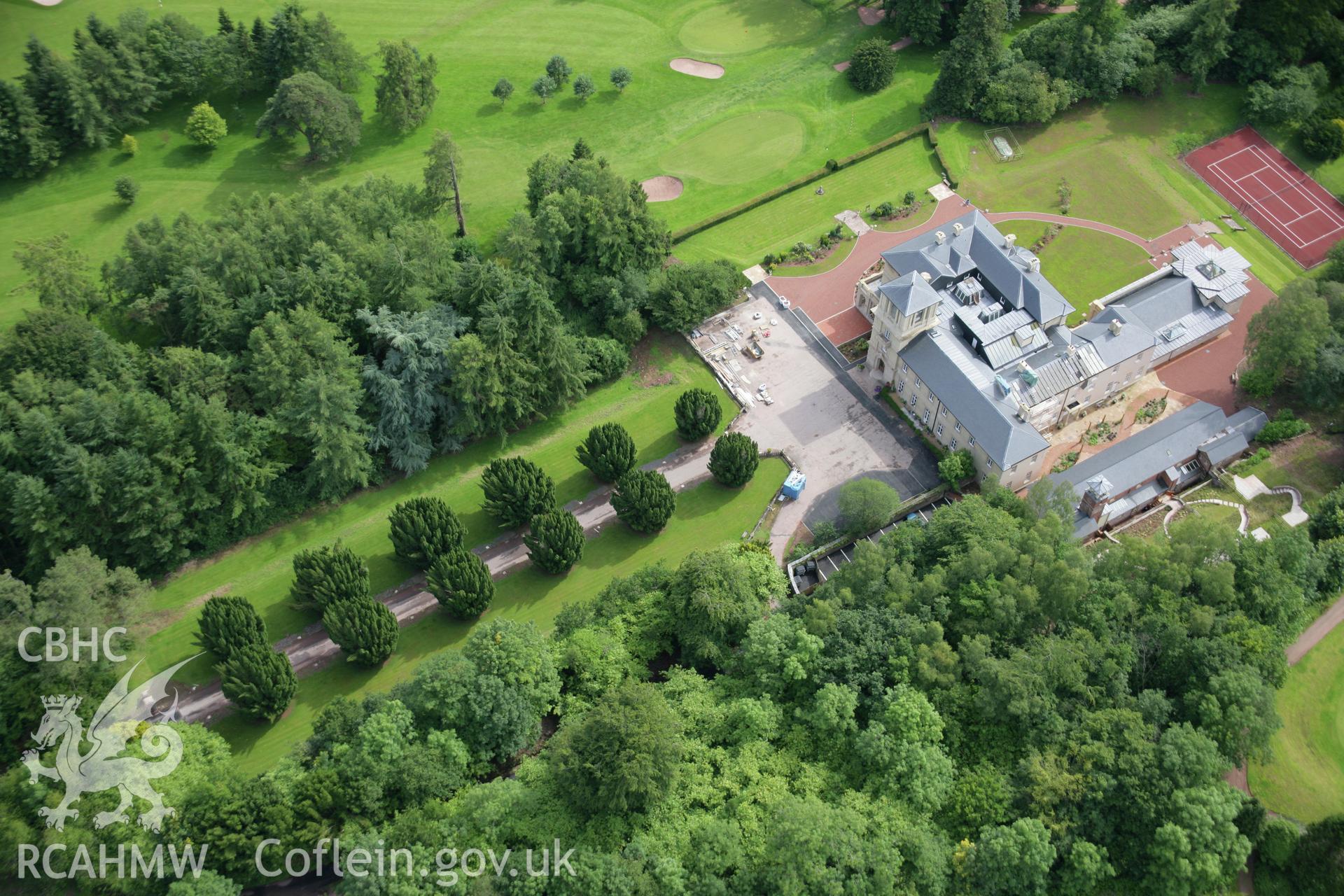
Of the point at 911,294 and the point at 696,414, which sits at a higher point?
the point at 911,294

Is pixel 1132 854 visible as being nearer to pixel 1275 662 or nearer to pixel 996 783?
pixel 996 783

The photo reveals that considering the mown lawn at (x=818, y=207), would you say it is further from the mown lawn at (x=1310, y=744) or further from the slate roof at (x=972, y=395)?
the mown lawn at (x=1310, y=744)

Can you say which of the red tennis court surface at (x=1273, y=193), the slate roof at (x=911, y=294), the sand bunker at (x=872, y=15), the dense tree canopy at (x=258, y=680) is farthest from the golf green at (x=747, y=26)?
the dense tree canopy at (x=258, y=680)

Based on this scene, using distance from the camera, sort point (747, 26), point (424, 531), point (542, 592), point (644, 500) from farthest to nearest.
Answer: point (747, 26) → point (542, 592) → point (644, 500) → point (424, 531)

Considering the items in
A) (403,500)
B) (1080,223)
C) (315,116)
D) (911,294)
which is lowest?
(403,500)

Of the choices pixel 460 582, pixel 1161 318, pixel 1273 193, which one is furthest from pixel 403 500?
pixel 1273 193

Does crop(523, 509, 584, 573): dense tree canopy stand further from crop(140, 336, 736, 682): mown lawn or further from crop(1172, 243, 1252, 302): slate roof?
crop(1172, 243, 1252, 302): slate roof

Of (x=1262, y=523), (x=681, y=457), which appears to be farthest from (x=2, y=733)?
(x=1262, y=523)

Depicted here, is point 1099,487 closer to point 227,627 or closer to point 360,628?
point 360,628

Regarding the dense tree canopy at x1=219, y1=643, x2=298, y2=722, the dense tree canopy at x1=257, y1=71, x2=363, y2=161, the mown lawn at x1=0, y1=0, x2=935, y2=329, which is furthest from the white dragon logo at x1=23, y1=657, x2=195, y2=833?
the dense tree canopy at x1=257, y1=71, x2=363, y2=161
